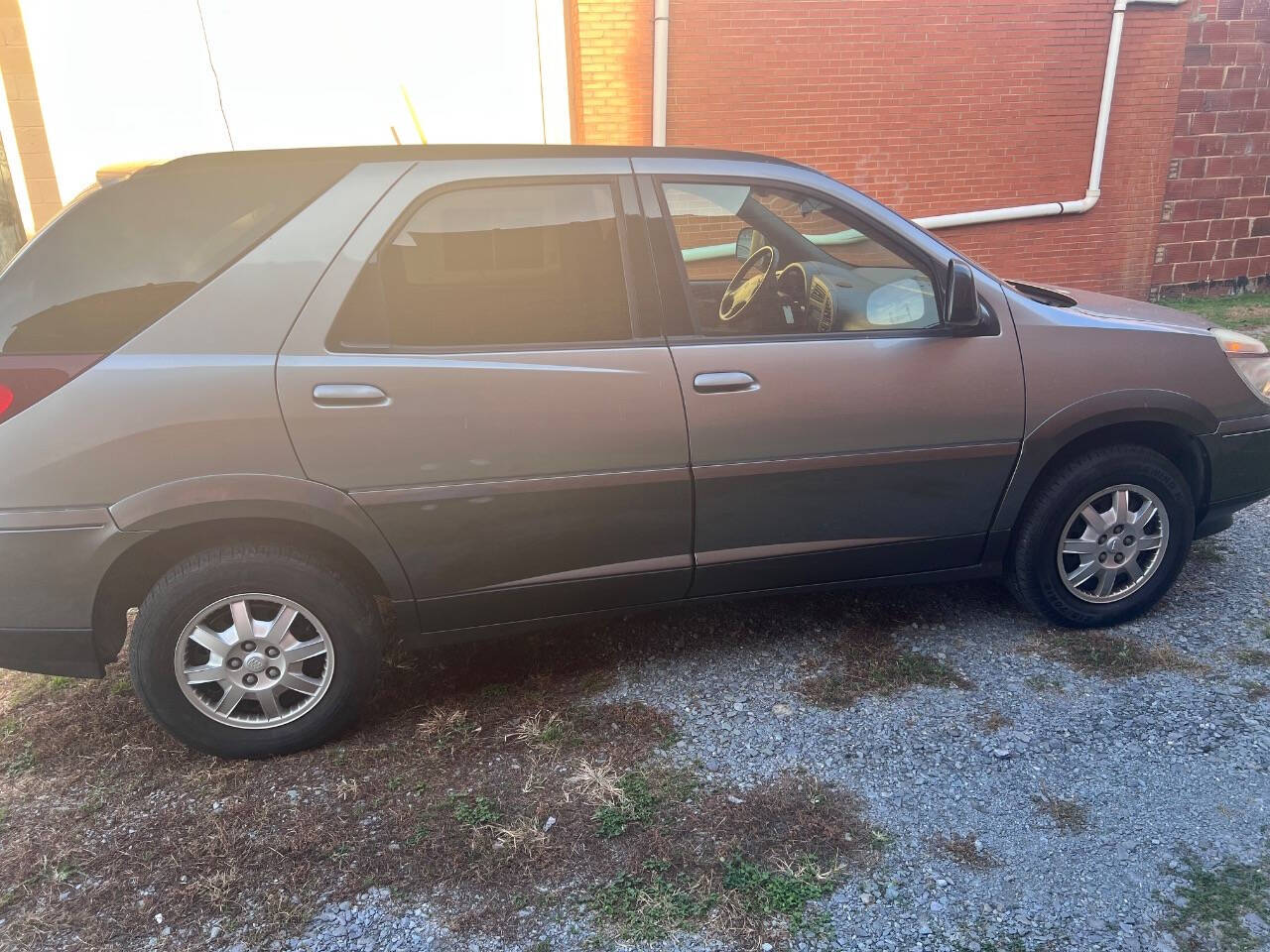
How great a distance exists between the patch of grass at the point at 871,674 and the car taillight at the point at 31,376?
2.57 metres

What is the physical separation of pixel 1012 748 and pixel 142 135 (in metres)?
7.78

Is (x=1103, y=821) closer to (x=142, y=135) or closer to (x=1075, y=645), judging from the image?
(x=1075, y=645)

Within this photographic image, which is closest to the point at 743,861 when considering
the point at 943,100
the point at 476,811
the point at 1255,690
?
the point at 476,811

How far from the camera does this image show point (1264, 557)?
4.35m

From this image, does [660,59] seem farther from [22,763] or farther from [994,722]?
[22,763]

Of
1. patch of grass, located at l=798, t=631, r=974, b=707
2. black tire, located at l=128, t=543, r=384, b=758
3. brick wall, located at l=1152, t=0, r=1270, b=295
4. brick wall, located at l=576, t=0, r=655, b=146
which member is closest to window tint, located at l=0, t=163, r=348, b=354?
black tire, located at l=128, t=543, r=384, b=758

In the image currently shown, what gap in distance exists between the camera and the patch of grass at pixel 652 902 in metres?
2.34

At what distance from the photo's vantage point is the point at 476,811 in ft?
9.14

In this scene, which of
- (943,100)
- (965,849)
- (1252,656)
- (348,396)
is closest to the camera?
(965,849)

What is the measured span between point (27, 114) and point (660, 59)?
5099mm

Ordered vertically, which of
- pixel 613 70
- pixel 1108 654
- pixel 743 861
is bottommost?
pixel 1108 654

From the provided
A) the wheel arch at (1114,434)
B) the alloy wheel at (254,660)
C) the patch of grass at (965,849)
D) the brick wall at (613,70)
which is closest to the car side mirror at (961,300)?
the wheel arch at (1114,434)

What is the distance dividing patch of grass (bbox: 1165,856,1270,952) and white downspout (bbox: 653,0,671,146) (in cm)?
723

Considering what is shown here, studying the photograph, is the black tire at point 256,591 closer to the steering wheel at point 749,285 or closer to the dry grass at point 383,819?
the dry grass at point 383,819
